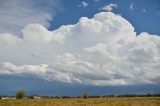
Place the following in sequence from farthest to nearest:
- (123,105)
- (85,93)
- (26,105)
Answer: (85,93), (26,105), (123,105)

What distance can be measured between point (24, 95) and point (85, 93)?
108 ft

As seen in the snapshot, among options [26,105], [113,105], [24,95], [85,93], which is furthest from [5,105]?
[24,95]

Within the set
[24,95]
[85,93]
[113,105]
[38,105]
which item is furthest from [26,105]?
[24,95]

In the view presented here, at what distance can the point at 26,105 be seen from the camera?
181 feet

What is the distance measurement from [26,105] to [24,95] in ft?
366

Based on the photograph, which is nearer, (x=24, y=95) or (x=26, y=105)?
(x=26, y=105)

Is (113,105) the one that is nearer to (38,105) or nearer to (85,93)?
(38,105)

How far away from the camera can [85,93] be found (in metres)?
154

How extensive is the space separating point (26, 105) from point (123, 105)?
16.7 metres

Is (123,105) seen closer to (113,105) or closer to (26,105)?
(113,105)

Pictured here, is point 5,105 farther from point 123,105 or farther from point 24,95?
point 24,95

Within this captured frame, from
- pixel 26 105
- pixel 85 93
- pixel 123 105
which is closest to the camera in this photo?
Result: pixel 123 105

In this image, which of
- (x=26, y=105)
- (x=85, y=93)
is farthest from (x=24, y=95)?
(x=26, y=105)

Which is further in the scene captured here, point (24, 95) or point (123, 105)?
point (24, 95)
